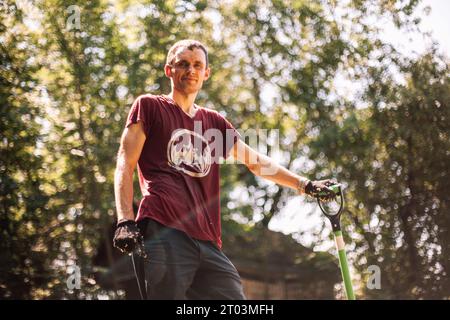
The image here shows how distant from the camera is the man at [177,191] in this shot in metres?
2.63

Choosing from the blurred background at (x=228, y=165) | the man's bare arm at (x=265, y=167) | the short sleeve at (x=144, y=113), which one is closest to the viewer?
the short sleeve at (x=144, y=113)

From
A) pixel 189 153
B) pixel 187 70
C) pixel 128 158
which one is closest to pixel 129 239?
pixel 128 158

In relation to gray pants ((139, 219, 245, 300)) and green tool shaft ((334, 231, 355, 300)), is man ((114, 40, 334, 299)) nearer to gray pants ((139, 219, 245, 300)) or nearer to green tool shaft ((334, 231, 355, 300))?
gray pants ((139, 219, 245, 300))

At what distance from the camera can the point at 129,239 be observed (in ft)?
8.37

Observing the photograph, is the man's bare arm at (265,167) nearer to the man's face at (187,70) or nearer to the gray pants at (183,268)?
the man's face at (187,70)

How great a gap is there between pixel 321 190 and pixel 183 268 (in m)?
0.83

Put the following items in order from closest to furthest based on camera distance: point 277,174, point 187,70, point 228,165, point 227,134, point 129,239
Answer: point 129,239 < point 187,70 < point 227,134 < point 277,174 < point 228,165

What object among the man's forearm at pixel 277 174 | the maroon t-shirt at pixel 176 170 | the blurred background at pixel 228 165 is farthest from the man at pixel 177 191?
the blurred background at pixel 228 165

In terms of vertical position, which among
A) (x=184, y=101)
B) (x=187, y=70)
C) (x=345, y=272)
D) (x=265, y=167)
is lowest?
(x=345, y=272)

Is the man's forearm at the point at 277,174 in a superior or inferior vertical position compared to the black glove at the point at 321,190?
superior

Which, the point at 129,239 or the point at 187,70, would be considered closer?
the point at 129,239

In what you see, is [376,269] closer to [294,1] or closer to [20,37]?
[294,1]

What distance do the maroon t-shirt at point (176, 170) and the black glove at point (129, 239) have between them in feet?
0.46

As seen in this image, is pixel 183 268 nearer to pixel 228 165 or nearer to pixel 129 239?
pixel 129 239
